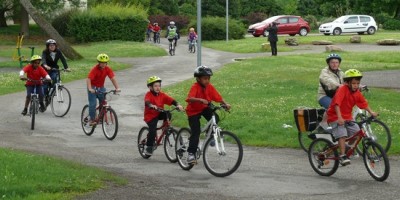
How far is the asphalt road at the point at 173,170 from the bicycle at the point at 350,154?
0.13 metres

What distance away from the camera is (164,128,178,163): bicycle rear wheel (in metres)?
12.4

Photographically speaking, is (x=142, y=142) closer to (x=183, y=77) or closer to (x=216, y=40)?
(x=183, y=77)

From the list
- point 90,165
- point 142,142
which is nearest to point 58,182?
point 90,165

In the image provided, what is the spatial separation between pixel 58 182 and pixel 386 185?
4.11 m

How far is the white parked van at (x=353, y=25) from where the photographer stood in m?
59.8

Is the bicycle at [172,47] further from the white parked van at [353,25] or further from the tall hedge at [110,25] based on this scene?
the white parked van at [353,25]

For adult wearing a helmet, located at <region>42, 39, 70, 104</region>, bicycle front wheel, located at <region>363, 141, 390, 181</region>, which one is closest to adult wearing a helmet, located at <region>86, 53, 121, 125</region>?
adult wearing a helmet, located at <region>42, 39, 70, 104</region>

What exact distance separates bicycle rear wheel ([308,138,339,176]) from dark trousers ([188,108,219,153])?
1450 mm

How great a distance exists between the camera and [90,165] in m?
12.1

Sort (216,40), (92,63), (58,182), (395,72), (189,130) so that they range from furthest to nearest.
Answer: (216,40) → (92,63) → (395,72) → (189,130) → (58,182)

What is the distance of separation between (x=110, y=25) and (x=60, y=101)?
37.4 meters

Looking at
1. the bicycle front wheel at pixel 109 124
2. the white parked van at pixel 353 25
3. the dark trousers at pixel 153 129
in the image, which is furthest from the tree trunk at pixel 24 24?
the dark trousers at pixel 153 129

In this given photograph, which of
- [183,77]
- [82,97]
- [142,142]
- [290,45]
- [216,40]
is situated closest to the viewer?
[142,142]

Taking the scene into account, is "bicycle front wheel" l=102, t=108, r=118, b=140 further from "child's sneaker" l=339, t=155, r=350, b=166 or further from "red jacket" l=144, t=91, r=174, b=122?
"child's sneaker" l=339, t=155, r=350, b=166
